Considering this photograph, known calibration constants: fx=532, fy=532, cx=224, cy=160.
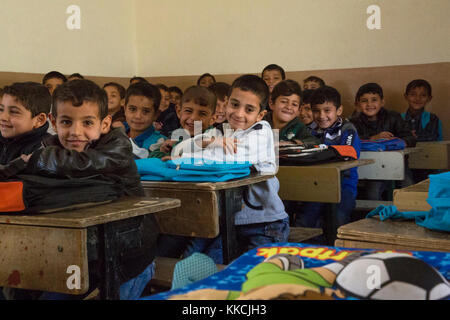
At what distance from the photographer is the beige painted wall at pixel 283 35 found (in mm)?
5539

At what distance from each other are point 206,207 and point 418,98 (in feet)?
13.0

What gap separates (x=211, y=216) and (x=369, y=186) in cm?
225

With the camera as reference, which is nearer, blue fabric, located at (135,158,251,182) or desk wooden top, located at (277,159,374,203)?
blue fabric, located at (135,158,251,182)

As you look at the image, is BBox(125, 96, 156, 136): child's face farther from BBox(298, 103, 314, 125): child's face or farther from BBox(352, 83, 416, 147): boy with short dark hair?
BBox(352, 83, 416, 147): boy with short dark hair

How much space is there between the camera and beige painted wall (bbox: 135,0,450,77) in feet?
18.2

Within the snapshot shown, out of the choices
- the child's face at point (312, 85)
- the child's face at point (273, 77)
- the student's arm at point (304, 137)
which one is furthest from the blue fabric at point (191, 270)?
the child's face at point (312, 85)

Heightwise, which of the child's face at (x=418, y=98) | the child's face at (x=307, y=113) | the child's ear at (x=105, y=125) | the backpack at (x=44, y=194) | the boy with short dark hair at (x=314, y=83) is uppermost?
the boy with short dark hair at (x=314, y=83)

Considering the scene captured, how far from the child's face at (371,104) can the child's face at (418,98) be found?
1.74 feet

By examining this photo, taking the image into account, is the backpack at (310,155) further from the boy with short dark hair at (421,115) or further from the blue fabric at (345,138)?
the boy with short dark hair at (421,115)

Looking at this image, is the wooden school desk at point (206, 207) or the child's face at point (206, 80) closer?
the wooden school desk at point (206, 207)

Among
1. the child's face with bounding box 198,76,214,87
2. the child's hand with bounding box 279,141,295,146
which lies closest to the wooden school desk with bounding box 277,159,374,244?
the child's hand with bounding box 279,141,295,146

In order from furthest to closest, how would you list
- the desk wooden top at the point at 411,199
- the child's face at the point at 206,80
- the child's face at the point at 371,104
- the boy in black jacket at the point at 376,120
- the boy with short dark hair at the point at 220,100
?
the child's face at the point at 206,80
the child's face at the point at 371,104
the boy in black jacket at the point at 376,120
the boy with short dark hair at the point at 220,100
the desk wooden top at the point at 411,199

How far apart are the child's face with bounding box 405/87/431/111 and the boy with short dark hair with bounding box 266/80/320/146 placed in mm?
2394

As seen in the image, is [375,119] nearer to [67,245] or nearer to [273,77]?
[273,77]
